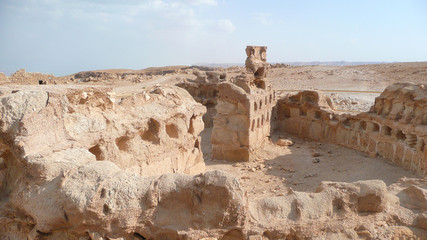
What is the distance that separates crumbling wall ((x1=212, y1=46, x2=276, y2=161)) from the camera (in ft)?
36.0

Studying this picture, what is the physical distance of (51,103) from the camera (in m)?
3.66

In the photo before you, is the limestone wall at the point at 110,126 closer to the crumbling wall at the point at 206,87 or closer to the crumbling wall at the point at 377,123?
the crumbling wall at the point at 377,123

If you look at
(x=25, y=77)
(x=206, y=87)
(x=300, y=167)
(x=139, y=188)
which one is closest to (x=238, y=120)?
(x=300, y=167)

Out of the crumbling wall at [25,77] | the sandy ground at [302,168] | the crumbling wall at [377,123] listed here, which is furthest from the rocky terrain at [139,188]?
the crumbling wall at [25,77]

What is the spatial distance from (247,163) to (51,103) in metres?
8.27

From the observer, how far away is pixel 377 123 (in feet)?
35.4

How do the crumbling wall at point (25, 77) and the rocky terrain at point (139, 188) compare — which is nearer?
the rocky terrain at point (139, 188)

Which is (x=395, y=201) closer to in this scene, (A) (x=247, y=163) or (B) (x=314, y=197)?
(B) (x=314, y=197)

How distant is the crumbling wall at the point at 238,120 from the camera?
36.0 ft

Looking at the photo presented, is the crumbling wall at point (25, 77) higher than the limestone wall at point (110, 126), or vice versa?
the crumbling wall at point (25, 77)

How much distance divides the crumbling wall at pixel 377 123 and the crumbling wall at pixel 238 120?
2.37m

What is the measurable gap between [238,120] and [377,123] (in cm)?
487

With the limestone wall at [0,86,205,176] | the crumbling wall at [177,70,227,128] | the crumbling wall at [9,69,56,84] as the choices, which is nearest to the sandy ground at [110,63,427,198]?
the crumbling wall at [177,70,227,128]

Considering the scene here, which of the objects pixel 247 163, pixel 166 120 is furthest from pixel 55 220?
pixel 247 163
